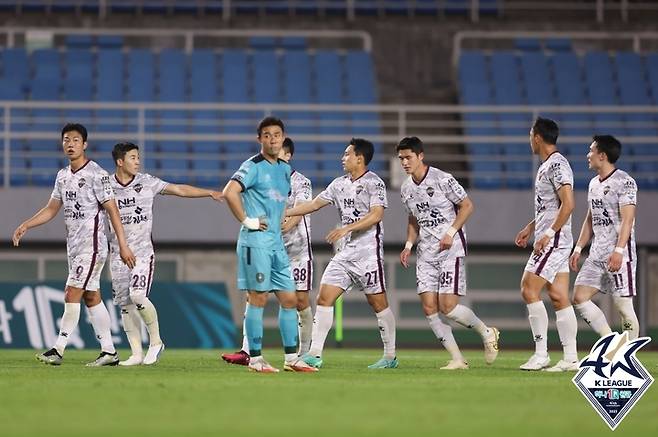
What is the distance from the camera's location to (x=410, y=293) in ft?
86.7

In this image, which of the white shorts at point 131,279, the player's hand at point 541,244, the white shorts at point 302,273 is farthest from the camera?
the white shorts at point 302,273

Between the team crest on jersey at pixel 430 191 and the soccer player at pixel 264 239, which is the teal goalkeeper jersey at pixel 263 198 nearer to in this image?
the soccer player at pixel 264 239

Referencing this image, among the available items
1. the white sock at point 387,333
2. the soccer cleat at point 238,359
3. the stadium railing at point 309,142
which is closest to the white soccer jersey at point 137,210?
the soccer cleat at point 238,359

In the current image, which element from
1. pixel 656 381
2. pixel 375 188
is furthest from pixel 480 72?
pixel 656 381

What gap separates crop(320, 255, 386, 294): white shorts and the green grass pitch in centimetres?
132

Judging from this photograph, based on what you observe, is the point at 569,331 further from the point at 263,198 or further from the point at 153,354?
the point at 153,354

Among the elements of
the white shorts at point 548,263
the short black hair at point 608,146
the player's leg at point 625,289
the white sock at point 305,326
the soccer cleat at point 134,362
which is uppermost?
the short black hair at point 608,146

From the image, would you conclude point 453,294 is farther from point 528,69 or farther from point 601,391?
point 528,69

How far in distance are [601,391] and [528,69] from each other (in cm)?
2104

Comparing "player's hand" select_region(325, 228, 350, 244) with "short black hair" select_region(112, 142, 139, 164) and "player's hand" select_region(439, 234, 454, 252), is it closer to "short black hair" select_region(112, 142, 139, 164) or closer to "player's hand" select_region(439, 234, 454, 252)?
"player's hand" select_region(439, 234, 454, 252)

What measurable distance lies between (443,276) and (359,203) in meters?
1.23

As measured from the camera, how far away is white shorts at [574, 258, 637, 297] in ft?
43.2

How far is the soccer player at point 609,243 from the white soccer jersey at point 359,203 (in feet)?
6.86

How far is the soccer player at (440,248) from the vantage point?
44.8ft
